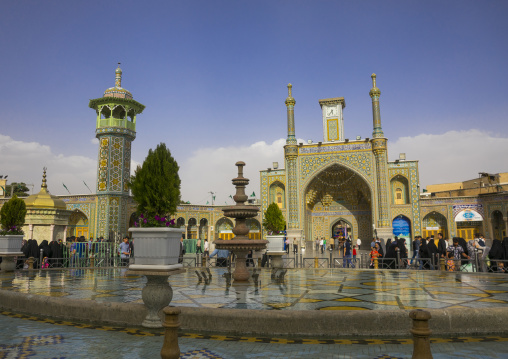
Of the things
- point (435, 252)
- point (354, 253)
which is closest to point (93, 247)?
point (354, 253)

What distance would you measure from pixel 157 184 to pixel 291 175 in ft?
72.2

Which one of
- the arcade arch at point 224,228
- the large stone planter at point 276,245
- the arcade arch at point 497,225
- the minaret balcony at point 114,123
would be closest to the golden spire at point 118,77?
the minaret balcony at point 114,123

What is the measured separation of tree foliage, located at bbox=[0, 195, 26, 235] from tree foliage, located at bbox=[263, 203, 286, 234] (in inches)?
672

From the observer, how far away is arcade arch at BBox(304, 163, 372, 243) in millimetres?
27406

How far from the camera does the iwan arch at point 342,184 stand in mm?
25203

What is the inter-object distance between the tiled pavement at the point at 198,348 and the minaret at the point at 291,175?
73.5ft

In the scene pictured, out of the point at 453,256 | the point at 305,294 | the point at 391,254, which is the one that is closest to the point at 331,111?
the point at 391,254

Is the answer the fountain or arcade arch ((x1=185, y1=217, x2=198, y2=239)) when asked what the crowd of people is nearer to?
the fountain

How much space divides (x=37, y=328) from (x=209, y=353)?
7.13ft

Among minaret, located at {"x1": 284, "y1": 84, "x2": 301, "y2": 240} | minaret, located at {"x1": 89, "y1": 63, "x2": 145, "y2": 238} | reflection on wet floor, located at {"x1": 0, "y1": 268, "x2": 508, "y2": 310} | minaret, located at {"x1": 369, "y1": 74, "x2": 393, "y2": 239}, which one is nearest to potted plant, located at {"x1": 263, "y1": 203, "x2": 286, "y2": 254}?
minaret, located at {"x1": 284, "y1": 84, "x2": 301, "y2": 240}

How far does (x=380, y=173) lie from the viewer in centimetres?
2520

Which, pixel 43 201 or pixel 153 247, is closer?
pixel 153 247

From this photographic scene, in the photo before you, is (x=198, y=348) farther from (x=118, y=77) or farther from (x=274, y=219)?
(x=118, y=77)

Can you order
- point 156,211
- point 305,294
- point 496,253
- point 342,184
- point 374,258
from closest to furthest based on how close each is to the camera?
point 156,211 < point 305,294 < point 496,253 < point 374,258 < point 342,184
